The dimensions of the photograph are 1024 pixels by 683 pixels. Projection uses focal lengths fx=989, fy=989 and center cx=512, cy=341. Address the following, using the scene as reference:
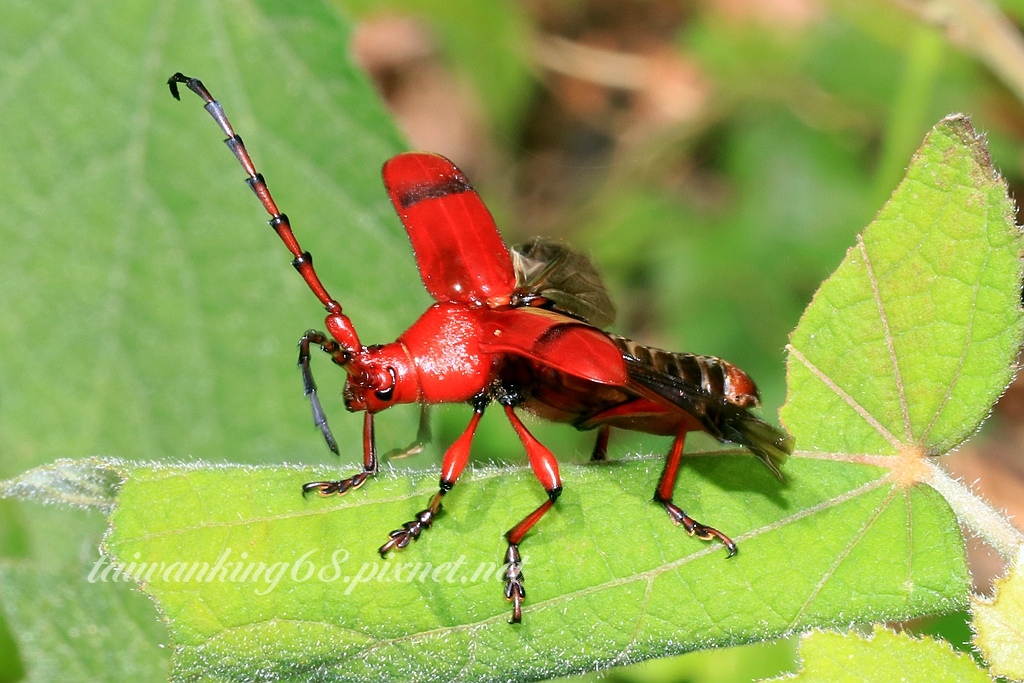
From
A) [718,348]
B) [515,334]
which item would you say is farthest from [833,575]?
[718,348]

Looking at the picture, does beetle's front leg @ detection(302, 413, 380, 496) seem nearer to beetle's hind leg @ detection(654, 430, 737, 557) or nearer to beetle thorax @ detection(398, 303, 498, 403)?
beetle thorax @ detection(398, 303, 498, 403)

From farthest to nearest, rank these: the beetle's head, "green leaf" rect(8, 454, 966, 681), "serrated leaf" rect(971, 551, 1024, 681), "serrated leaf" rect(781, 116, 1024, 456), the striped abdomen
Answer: the striped abdomen → the beetle's head → "serrated leaf" rect(781, 116, 1024, 456) → "green leaf" rect(8, 454, 966, 681) → "serrated leaf" rect(971, 551, 1024, 681)

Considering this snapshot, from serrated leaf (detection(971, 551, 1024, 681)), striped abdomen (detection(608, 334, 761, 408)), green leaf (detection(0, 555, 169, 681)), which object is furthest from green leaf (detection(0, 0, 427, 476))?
serrated leaf (detection(971, 551, 1024, 681))

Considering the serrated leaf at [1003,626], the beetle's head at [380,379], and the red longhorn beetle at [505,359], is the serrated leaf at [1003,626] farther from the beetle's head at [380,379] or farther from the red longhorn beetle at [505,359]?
the beetle's head at [380,379]

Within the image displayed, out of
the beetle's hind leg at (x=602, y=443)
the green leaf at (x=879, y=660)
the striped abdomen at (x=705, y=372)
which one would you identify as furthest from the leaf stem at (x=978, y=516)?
the beetle's hind leg at (x=602, y=443)

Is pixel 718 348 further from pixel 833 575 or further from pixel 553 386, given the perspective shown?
pixel 833 575
